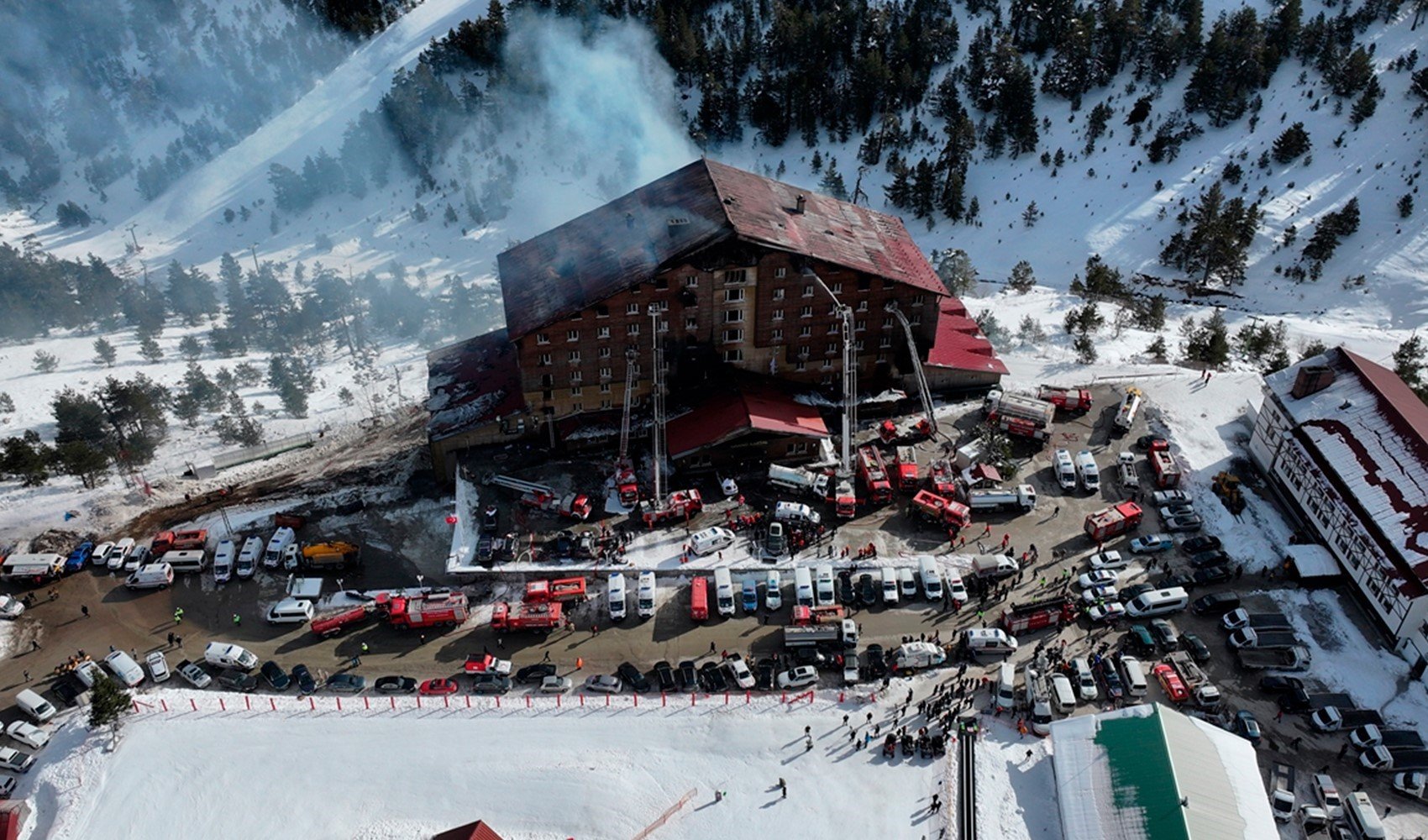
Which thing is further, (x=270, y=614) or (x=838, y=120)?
(x=838, y=120)

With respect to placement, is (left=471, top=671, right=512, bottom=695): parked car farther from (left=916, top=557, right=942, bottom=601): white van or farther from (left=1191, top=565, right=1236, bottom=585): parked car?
(left=1191, top=565, right=1236, bottom=585): parked car

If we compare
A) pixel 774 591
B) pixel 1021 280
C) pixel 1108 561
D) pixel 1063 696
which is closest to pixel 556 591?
pixel 774 591

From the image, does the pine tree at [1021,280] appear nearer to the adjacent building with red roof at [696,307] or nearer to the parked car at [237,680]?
the adjacent building with red roof at [696,307]

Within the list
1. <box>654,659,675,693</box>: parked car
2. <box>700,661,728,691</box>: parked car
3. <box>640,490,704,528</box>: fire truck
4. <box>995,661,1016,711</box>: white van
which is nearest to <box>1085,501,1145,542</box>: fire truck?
<box>995,661,1016,711</box>: white van

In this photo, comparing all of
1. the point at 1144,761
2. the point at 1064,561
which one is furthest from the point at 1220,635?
the point at 1144,761

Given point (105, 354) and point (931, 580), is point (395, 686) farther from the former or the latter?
point (105, 354)

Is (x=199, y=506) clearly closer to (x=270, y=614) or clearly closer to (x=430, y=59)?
(x=270, y=614)
